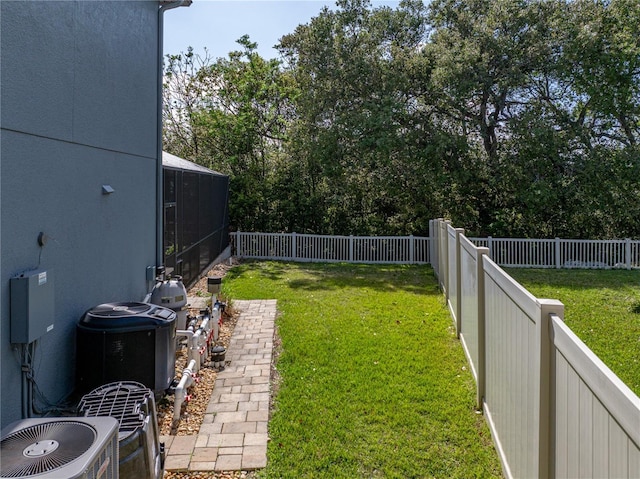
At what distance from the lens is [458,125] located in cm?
1373

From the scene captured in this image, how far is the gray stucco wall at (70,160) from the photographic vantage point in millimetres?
3059

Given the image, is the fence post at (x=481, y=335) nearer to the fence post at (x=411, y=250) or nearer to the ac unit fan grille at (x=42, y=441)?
the ac unit fan grille at (x=42, y=441)

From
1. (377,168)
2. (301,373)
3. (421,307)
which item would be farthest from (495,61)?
(301,373)

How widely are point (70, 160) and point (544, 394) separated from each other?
3.89m

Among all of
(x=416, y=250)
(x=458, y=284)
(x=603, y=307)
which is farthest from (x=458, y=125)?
(x=458, y=284)

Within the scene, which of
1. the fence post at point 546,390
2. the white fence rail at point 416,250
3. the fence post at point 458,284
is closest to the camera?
the fence post at point 546,390

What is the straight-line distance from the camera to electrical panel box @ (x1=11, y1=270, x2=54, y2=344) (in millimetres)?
3035

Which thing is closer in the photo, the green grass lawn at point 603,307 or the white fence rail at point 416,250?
the green grass lawn at point 603,307

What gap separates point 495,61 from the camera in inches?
500

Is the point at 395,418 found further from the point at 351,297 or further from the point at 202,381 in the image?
the point at 351,297

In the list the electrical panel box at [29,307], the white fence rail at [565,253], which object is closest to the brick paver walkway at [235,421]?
the electrical panel box at [29,307]

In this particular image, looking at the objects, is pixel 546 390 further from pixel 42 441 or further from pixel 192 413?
pixel 192 413

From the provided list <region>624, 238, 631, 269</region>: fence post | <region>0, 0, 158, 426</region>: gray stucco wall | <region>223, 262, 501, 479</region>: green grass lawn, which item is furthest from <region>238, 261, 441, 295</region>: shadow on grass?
<region>624, 238, 631, 269</region>: fence post

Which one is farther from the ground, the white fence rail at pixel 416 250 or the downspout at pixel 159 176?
the downspout at pixel 159 176
